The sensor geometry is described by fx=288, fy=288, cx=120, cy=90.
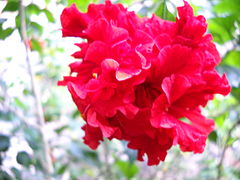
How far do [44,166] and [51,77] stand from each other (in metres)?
1.00

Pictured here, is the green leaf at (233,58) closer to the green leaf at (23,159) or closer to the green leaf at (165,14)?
the green leaf at (165,14)

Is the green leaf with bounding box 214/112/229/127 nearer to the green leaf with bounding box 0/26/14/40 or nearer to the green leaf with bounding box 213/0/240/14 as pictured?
the green leaf with bounding box 213/0/240/14

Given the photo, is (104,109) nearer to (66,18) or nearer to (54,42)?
(66,18)

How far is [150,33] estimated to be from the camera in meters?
0.62

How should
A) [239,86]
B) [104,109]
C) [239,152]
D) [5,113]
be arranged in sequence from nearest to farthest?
[104,109], [239,86], [5,113], [239,152]

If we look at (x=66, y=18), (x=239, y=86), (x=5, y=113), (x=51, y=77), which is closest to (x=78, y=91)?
(x=66, y=18)

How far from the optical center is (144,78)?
0.56m

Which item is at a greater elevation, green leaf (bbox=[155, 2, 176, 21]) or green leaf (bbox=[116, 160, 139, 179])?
green leaf (bbox=[155, 2, 176, 21])

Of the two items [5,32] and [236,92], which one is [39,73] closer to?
[5,32]

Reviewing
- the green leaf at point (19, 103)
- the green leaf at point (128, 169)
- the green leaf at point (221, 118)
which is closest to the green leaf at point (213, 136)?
the green leaf at point (221, 118)

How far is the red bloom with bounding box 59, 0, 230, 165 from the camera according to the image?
55 centimetres

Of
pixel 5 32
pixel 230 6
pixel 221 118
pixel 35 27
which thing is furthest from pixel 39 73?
pixel 230 6

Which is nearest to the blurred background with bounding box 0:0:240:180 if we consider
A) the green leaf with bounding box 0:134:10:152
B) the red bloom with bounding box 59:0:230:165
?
the green leaf with bounding box 0:134:10:152

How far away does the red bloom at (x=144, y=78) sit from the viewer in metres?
0.55
